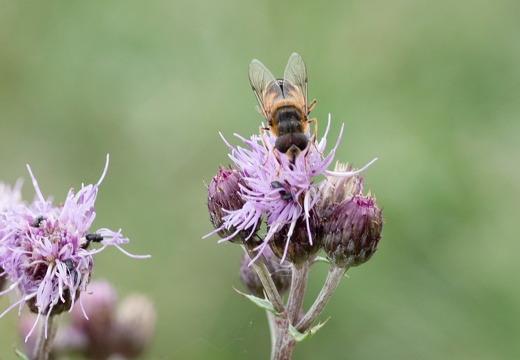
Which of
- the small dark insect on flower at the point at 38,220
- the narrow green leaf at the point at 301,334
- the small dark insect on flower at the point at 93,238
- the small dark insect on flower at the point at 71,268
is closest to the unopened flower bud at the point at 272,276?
the narrow green leaf at the point at 301,334

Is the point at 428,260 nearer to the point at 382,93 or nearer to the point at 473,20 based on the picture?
the point at 382,93

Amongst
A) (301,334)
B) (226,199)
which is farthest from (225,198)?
(301,334)

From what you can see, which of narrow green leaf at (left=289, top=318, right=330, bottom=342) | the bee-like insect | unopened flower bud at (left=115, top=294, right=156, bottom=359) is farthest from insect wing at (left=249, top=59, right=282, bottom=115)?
unopened flower bud at (left=115, top=294, right=156, bottom=359)

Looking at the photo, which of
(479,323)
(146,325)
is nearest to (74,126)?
(146,325)

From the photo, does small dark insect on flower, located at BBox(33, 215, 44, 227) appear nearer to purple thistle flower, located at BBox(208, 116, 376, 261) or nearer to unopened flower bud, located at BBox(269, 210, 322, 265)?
purple thistle flower, located at BBox(208, 116, 376, 261)

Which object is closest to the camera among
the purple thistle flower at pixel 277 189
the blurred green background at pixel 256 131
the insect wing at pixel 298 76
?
the purple thistle flower at pixel 277 189

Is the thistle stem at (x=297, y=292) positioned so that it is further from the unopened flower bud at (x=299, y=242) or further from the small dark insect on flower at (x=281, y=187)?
the small dark insect on flower at (x=281, y=187)
